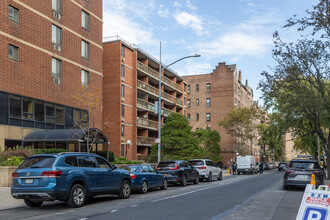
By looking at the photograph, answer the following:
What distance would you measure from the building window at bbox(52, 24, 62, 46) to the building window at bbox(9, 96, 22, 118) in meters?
6.70

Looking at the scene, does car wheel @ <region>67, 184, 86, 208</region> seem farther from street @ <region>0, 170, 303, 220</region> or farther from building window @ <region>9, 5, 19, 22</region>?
building window @ <region>9, 5, 19, 22</region>

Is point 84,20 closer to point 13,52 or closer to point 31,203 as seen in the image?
point 13,52

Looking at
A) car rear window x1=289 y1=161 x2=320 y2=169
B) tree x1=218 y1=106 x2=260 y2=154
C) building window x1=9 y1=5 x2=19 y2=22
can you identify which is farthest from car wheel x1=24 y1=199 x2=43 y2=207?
tree x1=218 y1=106 x2=260 y2=154

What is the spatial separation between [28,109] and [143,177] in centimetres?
1435

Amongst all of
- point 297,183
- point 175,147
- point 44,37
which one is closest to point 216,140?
point 175,147

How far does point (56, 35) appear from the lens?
3109cm

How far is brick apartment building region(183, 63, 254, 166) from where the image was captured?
245 ft

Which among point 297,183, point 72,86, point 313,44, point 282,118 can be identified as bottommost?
point 297,183

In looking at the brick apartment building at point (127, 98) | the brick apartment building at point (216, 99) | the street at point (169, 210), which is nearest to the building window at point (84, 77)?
the brick apartment building at point (127, 98)

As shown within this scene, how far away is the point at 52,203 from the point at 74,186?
2.25m

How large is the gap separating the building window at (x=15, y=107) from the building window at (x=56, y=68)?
4803 millimetres

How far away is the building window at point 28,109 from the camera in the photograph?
27184mm

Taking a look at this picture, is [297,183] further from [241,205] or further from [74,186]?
[74,186]

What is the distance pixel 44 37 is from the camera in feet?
96.3
